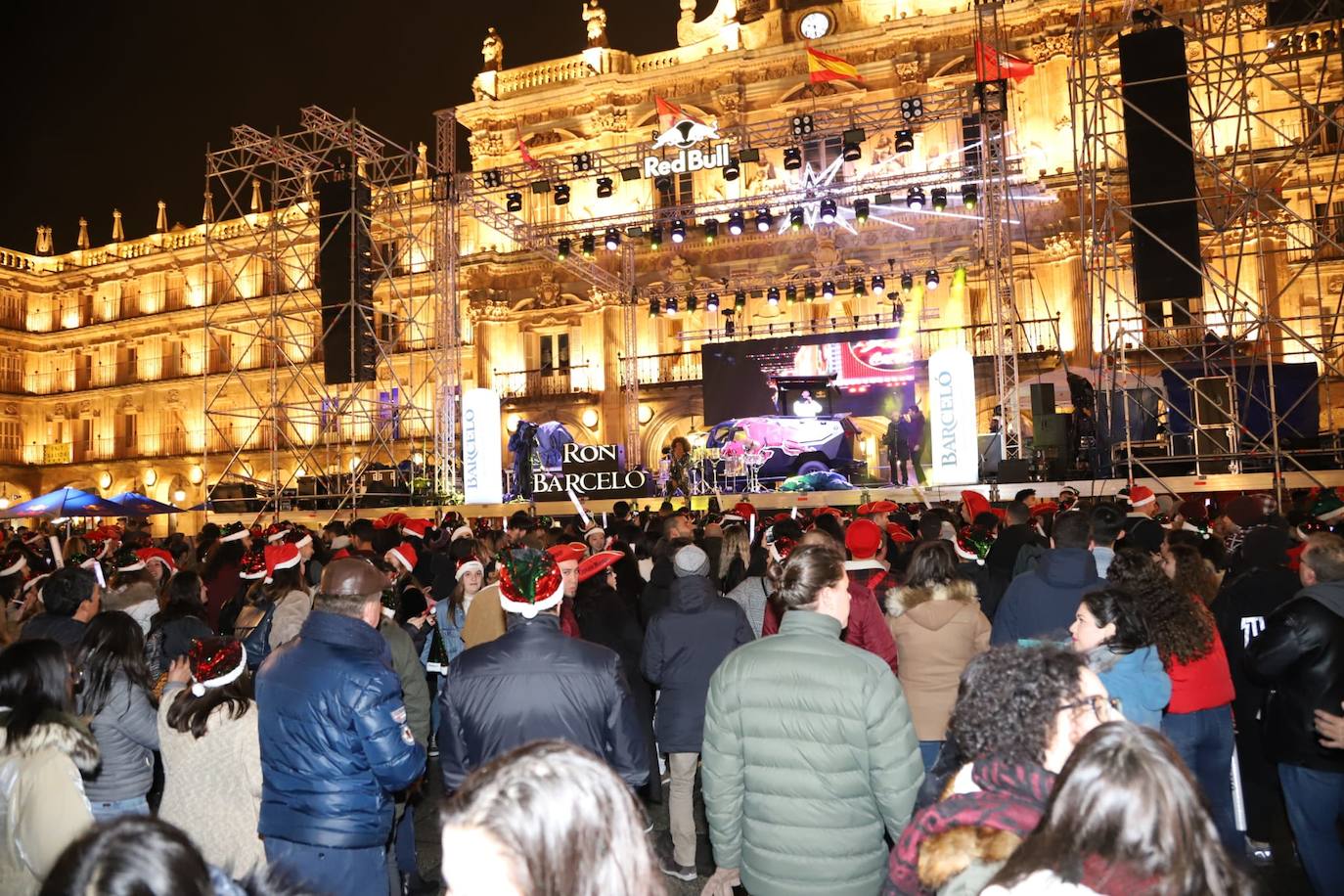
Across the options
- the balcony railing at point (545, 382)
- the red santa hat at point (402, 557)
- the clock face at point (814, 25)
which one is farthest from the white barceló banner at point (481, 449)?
the clock face at point (814, 25)

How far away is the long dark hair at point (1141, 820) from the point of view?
1.71m

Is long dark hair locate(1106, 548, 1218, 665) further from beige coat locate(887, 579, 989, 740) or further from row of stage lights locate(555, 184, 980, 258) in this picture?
row of stage lights locate(555, 184, 980, 258)

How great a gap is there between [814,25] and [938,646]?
28993mm

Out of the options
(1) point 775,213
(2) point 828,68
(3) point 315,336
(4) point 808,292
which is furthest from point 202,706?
(3) point 315,336

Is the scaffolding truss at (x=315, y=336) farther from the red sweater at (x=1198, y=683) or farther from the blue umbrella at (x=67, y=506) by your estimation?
the red sweater at (x=1198, y=683)

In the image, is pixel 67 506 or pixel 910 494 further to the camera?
pixel 67 506

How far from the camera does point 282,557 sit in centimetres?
642

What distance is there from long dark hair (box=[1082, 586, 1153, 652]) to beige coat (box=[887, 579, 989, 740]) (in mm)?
1244

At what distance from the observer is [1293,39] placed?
1709 centimetres

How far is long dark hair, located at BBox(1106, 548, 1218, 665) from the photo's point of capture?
4434mm

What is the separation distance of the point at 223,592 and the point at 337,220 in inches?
641

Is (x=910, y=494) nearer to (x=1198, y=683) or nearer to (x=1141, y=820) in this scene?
(x=1198, y=683)

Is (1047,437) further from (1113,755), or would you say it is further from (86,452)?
(86,452)

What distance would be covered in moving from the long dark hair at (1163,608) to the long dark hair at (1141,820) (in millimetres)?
2876
